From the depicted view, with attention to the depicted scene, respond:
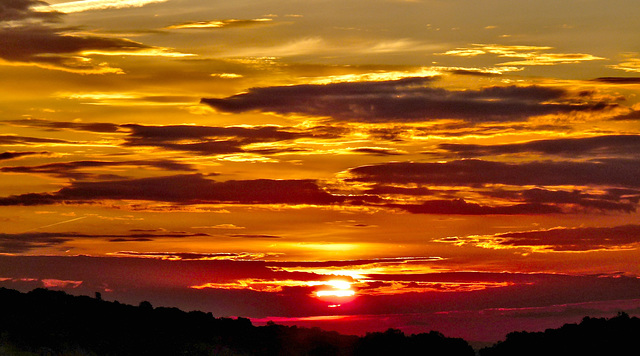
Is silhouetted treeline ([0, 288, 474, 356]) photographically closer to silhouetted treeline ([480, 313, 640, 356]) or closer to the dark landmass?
the dark landmass

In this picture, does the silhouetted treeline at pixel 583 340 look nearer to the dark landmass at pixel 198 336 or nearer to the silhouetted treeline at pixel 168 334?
the dark landmass at pixel 198 336

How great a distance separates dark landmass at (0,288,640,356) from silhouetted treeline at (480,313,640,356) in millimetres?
55

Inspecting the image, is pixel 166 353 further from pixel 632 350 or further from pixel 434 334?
pixel 632 350

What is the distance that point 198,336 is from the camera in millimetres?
66562

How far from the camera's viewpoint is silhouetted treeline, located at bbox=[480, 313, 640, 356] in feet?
177

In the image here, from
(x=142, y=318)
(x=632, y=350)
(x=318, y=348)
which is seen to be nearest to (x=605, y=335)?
(x=632, y=350)

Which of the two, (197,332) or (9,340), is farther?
(197,332)

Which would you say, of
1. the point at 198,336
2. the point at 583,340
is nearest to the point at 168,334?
the point at 198,336

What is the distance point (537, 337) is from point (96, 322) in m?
27.5

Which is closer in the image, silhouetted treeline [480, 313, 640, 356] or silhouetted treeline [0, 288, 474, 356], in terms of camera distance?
silhouetted treeline [480, 313, 640, 356]

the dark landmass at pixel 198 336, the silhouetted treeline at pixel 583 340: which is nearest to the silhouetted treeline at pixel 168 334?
the dark landmass at pixel 198 336

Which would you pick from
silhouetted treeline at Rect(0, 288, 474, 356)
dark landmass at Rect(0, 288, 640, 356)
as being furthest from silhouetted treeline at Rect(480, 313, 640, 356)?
silhouetted treeline at Rect(0, 288, 474, 356)

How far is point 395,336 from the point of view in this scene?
67750 mm

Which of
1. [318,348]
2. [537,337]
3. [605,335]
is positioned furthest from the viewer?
[318,348]
